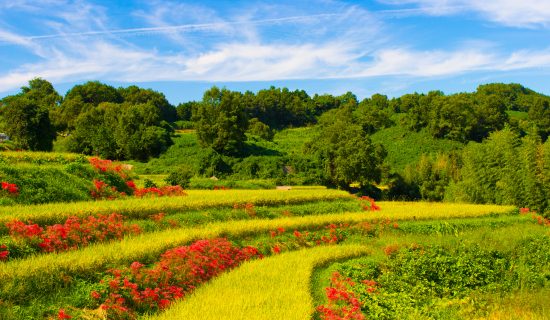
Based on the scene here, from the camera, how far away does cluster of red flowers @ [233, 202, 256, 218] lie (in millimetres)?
19297

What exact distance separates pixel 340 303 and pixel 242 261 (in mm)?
4336

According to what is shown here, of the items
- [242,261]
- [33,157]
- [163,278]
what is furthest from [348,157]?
[163,278]

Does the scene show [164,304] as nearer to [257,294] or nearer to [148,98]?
[257,294]

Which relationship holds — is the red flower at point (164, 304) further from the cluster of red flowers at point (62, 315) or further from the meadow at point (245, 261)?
the cluster of red flowers at point (62, 315)

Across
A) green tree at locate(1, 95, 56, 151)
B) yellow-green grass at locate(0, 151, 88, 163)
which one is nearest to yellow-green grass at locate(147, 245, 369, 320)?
yellow-green grass at locate(0, 151, 88, 163)

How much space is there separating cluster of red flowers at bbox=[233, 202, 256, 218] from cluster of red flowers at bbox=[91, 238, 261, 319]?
609 centimetres

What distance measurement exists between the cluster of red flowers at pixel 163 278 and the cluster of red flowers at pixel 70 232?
2.74 m

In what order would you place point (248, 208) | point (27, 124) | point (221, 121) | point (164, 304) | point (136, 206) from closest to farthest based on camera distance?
point (164, 304), point (136, 206), point (248, 208), point (27, 124), point (221, 121)

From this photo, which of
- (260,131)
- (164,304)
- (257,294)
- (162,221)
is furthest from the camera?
(260,131)

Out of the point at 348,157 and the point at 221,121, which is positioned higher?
the point at 221,121

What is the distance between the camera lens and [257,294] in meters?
9.20

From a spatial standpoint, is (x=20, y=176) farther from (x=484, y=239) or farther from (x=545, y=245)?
(x=545, y=245)

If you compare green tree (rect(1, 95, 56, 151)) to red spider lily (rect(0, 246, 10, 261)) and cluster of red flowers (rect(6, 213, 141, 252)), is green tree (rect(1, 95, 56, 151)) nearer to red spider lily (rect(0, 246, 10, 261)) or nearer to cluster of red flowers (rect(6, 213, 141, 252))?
cluster of red flowers (rect(6, 213, 141, 252))

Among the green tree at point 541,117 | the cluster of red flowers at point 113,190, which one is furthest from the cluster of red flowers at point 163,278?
the green tree at point 541,117
